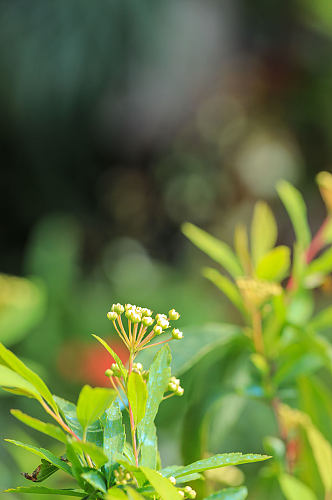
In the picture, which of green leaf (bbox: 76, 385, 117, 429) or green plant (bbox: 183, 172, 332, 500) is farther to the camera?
green plant (bbox: 183, 172, 332, 500)

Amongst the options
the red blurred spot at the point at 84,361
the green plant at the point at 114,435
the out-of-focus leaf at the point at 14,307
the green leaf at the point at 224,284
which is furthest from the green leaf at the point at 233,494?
the red blurred spot at the point at 84,361

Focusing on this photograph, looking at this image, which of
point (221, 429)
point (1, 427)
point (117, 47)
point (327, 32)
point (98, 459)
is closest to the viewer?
point (98, 459)

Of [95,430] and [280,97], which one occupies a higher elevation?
[280,97]

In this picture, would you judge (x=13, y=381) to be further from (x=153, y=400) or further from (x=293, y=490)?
(x=293, y=490)

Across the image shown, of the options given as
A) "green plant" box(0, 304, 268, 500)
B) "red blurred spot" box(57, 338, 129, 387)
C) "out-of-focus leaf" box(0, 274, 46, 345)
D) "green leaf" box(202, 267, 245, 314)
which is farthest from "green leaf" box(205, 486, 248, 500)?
"red blurred spot" box(57, 338, 129, 387)

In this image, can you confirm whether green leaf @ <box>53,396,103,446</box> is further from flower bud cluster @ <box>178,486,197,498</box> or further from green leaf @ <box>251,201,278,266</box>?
green leaf @ <box>251,201,278,266</box>

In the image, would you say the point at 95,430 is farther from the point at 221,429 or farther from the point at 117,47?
the point at 117,47


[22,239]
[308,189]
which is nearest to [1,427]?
[22,239]

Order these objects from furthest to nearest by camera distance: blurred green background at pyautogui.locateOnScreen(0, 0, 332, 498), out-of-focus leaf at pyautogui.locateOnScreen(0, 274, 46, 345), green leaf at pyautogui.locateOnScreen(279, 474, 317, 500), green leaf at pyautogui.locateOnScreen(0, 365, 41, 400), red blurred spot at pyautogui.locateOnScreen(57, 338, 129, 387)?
blurred green background at pyautogui.locateOnScreen(0, 0, 332, 498) → red blurred spot at pyautogui.locateOnScreen(57, 338, 129, 387) → out-of-focus leaf at pyautogui.locateOnScreen(0, 274, 46, 345) → green leaf at pyautogui.locateOnScreen(279, 474, 317, 500) → green leaf at pyautogui.locateOnScreen(0, 365, 41, 400)
